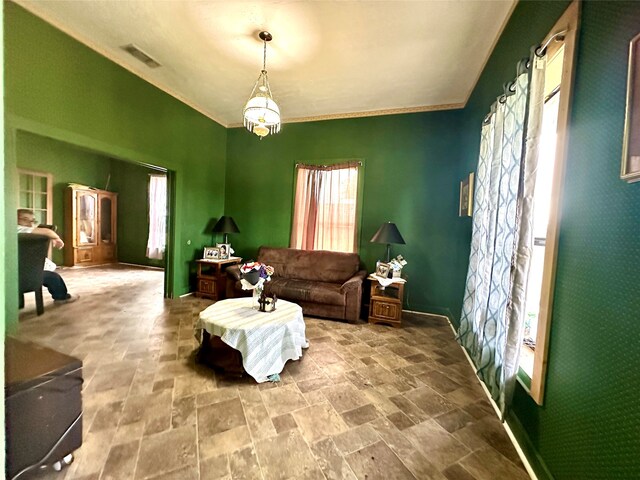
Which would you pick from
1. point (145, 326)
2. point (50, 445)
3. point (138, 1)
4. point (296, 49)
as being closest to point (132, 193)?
point (145, 326)

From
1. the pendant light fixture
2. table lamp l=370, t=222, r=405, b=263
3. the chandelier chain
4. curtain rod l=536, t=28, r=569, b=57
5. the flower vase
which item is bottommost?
the flower vase

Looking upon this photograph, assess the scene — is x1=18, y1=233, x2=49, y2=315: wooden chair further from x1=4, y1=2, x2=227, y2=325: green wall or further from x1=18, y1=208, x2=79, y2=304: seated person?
x1=4, y1=2, x2=227, y2=325: green wall

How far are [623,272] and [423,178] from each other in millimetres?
3226

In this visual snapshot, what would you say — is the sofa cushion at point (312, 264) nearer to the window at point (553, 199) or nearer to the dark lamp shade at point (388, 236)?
the dark lamp shade at point (388, 236)

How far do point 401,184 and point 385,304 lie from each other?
191 cm

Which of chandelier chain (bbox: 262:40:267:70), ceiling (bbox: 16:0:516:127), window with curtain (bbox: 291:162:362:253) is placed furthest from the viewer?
window with curtain (bbox: 291:162:362:253)

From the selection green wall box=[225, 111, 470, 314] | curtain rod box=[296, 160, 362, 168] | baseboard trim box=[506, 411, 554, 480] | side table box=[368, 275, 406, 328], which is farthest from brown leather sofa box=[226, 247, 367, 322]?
baseboard trim box=[506, 411, 554, 480]

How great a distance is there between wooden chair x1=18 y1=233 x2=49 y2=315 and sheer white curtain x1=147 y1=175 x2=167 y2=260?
361 centimetres

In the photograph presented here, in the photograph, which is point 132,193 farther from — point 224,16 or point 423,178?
point 423,178

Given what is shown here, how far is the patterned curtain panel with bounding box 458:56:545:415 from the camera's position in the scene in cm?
155

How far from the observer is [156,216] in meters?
6.78

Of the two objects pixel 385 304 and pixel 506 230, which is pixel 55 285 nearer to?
pixel 385 304

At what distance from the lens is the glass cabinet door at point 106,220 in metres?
6.94

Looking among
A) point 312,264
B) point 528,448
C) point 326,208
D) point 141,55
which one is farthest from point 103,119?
point 528,448
